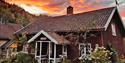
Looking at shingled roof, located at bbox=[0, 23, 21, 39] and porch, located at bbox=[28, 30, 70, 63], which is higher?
shingled roof, located at bbox=[0, 23, 21, 39]

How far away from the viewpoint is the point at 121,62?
24812 millimetres

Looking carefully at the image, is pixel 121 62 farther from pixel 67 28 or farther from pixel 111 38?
pixel 67 28

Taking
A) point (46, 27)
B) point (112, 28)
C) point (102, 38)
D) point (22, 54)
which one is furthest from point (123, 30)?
point (22, 54)

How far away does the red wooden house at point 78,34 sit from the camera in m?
25.3

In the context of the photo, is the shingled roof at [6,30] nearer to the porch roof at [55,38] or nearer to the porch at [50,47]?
the porch at [50,47]

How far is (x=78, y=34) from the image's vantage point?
25.7 metres

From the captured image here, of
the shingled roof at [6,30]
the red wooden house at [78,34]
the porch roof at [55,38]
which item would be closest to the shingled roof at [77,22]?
the red wooden house at [78,34]

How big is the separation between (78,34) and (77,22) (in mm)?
3543

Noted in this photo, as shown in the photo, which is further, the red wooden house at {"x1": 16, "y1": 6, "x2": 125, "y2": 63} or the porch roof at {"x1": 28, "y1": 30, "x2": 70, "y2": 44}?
the red wooden house at {"x1": 16, "y1": 6, "x2": 125, "y2": 63}

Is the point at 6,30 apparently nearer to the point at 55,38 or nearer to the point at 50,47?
the point at 50,47

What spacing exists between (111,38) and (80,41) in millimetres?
3868

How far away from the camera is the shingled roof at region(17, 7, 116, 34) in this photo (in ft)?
84.9

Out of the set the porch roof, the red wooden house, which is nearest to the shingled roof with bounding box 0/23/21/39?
the red wooden house

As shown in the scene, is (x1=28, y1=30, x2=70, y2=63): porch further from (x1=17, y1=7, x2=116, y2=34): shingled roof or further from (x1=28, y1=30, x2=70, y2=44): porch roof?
(x1=17, y1=7, x2=116, y2=34): shingled roof
